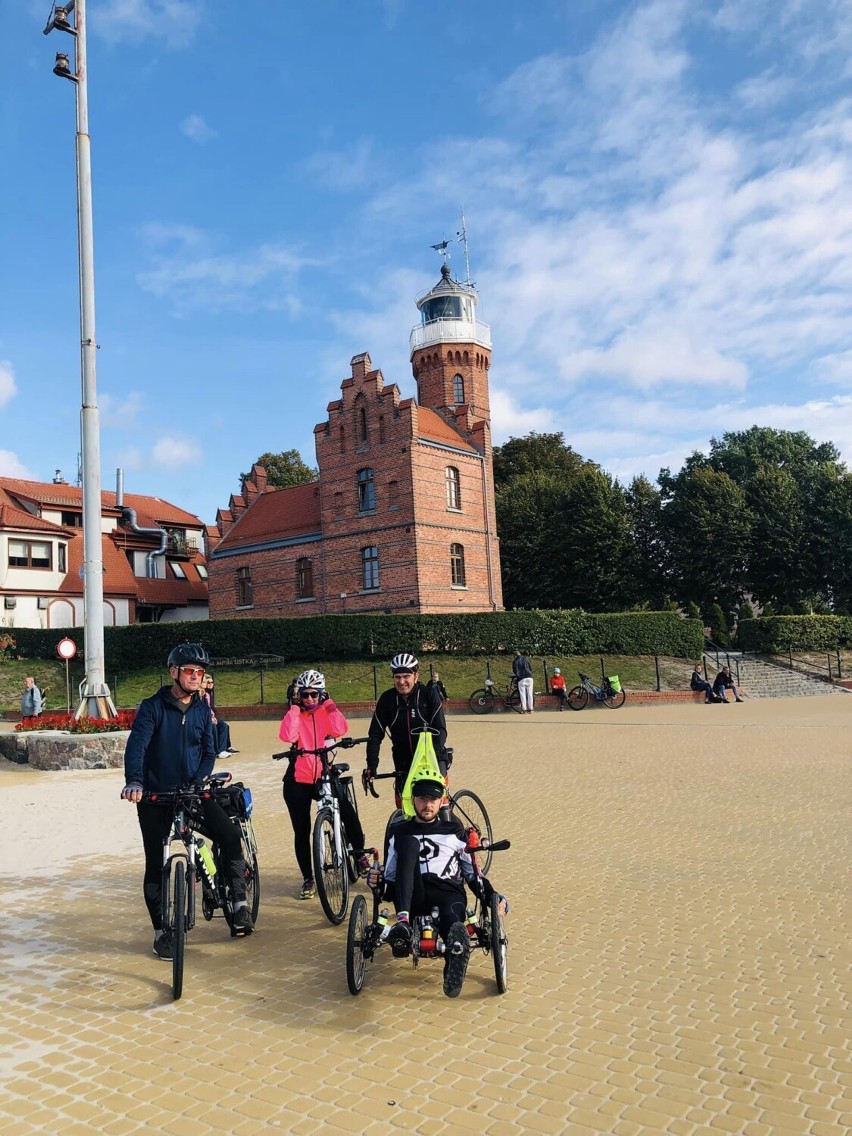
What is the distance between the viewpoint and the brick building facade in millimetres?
38281

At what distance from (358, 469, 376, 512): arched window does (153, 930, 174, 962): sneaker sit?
1344 inches

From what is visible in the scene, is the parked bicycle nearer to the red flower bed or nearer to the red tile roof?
the red flower bed

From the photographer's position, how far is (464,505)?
40594 mm

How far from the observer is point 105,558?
48812mm

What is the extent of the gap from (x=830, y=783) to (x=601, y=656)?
22.2 meters

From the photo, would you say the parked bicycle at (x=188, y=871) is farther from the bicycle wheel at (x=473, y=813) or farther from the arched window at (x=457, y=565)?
the arched window at (x=457, y=565)

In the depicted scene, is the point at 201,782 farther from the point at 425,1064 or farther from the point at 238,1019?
the point at 425,1064

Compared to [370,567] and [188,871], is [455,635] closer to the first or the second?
[370,567]

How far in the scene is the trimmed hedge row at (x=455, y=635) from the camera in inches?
1328

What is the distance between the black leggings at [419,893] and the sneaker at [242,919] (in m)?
1.50

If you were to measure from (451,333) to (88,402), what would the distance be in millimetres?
33102

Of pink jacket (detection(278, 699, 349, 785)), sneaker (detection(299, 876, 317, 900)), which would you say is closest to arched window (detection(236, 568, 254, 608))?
sneaker (detection(299, 876, 317, 900))

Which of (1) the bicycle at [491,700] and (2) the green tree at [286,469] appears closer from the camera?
(1) the bicycle at [491,700]

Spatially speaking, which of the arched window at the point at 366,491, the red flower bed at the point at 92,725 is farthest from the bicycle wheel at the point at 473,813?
the arched window at the point at 366,491
